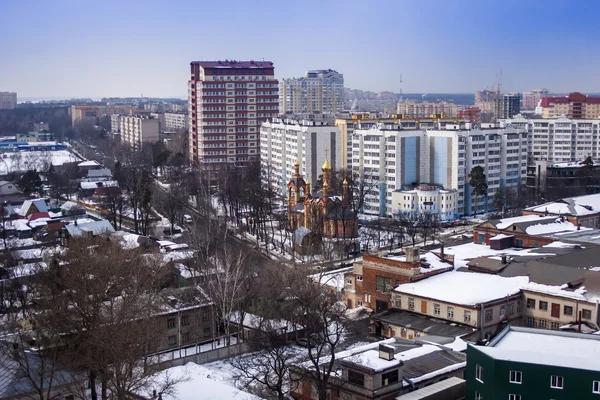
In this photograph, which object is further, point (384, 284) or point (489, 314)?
point (384, 284)

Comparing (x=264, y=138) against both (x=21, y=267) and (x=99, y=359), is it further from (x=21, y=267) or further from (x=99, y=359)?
(x=99, y=359)

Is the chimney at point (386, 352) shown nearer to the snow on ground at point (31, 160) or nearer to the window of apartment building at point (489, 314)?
the window of apartment building at point (489, 314)

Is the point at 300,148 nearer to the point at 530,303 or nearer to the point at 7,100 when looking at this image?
the point at 530,303

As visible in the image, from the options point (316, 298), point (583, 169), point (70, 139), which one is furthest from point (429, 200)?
point (70, 139)

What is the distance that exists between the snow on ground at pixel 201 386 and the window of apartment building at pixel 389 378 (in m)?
2.61

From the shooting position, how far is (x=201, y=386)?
16.6 m

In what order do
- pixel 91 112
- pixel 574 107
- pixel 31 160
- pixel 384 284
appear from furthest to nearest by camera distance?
1. pixel 91 112
2. pixel 574 107
3. pixel 31 160
4. pixel 384 284

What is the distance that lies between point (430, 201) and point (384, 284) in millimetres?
18817

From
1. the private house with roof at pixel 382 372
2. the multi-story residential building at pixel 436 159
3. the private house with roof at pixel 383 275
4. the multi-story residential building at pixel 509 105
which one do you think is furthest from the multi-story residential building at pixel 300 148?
the multi-story residential building at pixel 509 105

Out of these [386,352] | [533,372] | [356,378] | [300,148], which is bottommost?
[356,378]

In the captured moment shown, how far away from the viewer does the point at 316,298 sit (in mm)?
17406

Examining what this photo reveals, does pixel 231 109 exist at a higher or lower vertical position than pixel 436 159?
higher

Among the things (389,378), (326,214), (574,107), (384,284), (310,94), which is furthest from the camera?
(310,94)

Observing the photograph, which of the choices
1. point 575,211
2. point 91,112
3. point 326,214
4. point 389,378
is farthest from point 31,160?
point 389,378
